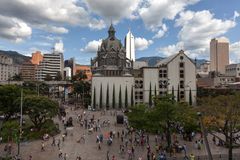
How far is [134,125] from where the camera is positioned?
4666cm

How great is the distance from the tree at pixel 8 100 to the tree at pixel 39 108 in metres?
5.75

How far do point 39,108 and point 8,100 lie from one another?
11.9 m

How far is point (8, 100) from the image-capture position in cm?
6384

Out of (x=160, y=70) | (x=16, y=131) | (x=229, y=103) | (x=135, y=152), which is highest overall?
(x=160, y=70)

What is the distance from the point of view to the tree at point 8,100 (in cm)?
6297

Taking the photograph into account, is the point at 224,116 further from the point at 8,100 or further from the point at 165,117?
the point at 8,100

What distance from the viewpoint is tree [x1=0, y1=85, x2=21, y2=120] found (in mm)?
62972

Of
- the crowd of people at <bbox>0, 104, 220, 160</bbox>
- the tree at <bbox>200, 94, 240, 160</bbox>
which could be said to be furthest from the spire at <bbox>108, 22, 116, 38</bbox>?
the tree at <bbox>200, 94, 240, 160</bbox>

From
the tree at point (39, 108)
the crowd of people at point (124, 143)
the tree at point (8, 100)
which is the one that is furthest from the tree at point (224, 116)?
the tree at point (8, 100)

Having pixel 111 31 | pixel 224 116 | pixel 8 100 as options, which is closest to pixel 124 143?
pixel 224 116

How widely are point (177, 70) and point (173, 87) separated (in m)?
6.58

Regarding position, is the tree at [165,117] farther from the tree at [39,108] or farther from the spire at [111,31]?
the spire at [111,31]

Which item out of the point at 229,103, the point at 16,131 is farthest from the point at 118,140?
the point at 229,103

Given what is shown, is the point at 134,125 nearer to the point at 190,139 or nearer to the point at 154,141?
the point at 154,141
